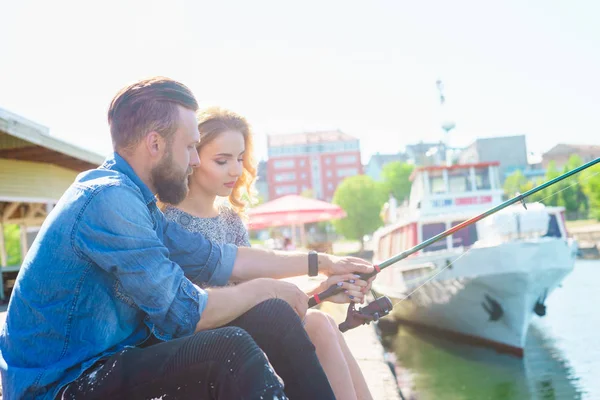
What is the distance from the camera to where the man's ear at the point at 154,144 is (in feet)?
5.73

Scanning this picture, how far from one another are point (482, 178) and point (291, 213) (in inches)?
238

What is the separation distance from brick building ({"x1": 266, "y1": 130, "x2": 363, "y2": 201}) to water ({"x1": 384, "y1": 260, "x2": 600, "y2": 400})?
73.5m

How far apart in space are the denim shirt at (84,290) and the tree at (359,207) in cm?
5703

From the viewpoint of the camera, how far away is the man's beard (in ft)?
5.86

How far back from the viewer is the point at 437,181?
1391 centimetres

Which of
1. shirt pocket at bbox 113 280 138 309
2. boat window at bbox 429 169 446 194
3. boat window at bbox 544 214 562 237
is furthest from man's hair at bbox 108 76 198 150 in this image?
boat window at bbox 429 169 446 194

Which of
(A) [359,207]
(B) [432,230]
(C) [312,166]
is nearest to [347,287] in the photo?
(B) [432,230]

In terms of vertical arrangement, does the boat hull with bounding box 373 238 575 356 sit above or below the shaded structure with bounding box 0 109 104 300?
below

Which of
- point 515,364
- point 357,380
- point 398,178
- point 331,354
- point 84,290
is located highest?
point 398,178

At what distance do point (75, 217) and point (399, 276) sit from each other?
11.9 m

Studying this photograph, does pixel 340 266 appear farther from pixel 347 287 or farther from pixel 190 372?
pixel 190 372

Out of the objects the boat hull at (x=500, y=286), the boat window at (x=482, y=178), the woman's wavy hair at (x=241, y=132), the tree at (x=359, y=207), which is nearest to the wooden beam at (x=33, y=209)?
the boat hull at (x=500, y=286)

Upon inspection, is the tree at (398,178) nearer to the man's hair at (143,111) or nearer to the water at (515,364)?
the water at (515,364)

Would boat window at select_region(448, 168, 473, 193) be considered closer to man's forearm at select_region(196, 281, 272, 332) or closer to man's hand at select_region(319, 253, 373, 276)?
man's hand at select_region(319, 253, 373, 276)
